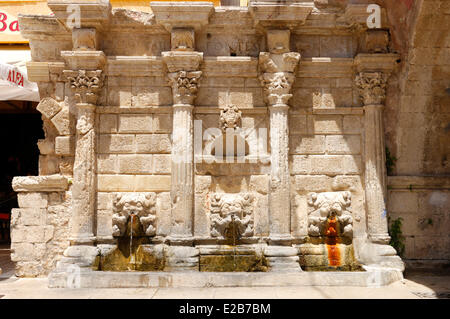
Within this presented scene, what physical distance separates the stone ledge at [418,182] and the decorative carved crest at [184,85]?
10.5ft

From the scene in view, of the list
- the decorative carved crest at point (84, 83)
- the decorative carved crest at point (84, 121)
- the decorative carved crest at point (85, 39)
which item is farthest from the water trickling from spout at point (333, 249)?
the decorative carved crest at point (85, 39)

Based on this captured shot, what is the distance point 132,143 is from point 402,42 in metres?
4.26

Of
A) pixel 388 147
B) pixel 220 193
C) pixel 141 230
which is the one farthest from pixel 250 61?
pixel 141 230

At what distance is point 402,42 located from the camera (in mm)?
6406

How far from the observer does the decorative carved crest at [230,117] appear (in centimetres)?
637

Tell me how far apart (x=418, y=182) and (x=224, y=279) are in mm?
3324

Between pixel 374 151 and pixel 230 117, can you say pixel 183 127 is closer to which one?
pixel 230 117

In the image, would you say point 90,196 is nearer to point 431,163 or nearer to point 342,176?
point 342,176

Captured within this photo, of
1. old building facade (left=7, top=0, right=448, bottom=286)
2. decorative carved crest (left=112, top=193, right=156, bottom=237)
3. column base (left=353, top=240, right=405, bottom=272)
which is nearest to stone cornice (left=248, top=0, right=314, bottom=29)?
old building facade (left=7, top=0, right=448, bottom=286)

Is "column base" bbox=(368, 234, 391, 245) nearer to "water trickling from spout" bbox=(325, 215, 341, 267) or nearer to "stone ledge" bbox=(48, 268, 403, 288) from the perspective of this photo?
"water trickling from spout" bbox=(325, 215, 341, 267)

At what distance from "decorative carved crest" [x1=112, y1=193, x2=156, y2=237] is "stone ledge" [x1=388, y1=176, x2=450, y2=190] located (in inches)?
141

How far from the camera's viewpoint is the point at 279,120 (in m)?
6.26

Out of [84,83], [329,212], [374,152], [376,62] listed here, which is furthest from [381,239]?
[84,83]
